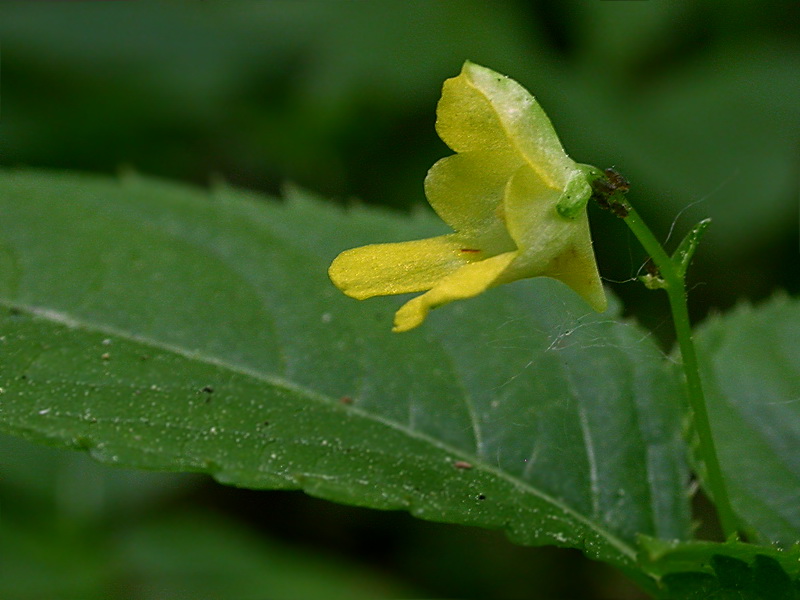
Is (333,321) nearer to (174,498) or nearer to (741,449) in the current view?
(741,449)

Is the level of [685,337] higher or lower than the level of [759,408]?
higher

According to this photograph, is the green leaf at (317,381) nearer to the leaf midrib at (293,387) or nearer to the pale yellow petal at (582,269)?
the leaf midrib at (293,387)

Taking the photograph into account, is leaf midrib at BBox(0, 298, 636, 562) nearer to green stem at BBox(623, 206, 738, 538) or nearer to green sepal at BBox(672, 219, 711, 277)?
green stem at BBox(623, 206, 738, 538)

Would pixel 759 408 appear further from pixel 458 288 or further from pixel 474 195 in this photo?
pixel 458 288

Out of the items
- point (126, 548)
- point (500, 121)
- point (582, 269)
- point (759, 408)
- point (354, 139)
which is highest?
point (500, 121)

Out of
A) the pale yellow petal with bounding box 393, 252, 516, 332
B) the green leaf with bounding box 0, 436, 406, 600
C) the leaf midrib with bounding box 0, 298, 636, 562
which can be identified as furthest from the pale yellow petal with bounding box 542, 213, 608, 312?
the green leaf with bounding box 0, 436, 406, 600

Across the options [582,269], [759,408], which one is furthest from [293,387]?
[759,408]

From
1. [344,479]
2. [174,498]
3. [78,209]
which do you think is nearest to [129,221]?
[78,209]
